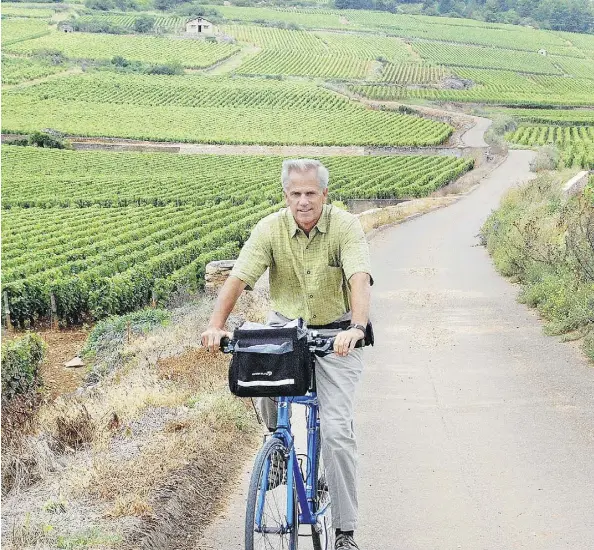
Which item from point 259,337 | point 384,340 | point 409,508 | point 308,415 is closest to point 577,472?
point 409,508

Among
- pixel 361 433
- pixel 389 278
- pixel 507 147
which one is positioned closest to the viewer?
pixel 361 433

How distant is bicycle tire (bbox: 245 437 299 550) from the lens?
377 centimetres

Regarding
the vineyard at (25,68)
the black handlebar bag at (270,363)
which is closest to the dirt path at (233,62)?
the vineyard at (25,68)

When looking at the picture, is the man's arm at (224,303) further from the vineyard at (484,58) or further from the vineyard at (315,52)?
the vineyard at (484,58)

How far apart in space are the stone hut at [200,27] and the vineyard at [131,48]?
819cm

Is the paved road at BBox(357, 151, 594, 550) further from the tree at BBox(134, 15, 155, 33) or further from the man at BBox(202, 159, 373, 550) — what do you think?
the tree at BBox(134, 15, 155, 33)

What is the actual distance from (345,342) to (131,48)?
139214mm

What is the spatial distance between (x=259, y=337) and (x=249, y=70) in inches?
4920

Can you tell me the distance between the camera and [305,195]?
4328 mm

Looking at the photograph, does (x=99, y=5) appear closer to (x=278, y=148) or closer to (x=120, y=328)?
(x=278, y=148)

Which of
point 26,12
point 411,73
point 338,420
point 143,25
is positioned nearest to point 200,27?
point 143,25

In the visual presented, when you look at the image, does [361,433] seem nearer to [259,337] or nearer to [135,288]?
[259,337]

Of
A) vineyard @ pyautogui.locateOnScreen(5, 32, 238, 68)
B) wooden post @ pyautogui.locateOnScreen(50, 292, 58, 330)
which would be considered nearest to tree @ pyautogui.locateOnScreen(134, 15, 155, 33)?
vineyard @ pyautogui.locateOnScreen(5, 32, 238, 68)

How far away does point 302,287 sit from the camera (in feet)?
14.6
